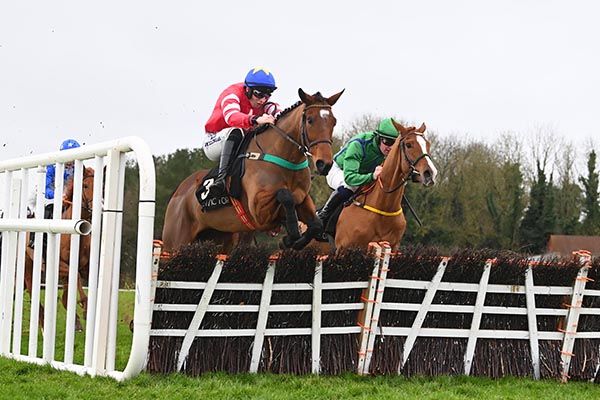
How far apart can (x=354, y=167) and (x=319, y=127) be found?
190cm

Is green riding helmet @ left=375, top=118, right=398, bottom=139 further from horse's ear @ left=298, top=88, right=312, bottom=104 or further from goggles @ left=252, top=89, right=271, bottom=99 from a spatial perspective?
horse's ear @ left=298, top=88, right=312, bottom=104

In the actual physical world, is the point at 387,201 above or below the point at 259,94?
below

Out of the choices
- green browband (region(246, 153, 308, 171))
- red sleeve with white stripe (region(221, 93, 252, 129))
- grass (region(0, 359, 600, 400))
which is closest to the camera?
grass (region(0, 359, 600, 400))

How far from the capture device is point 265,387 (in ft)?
18.9

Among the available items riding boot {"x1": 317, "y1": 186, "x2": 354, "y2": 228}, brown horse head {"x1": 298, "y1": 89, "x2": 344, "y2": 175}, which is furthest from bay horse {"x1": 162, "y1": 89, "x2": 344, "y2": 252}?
riding boot {"x1": 317, "y1": 186, "x2": 354, "y2": 228}

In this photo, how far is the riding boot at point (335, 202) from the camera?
9180 mm

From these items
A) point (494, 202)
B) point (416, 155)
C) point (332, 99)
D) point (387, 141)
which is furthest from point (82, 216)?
point (494, 202)

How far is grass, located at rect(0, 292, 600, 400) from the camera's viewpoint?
532 centimetres

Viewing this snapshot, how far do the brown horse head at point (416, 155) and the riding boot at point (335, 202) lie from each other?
92cm

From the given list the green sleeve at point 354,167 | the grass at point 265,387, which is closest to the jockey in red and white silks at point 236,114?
the green sleeve at point 354,167

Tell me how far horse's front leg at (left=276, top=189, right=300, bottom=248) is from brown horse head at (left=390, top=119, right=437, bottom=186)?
1.51 metres

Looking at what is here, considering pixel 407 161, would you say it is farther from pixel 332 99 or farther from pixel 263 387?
pixel 263 387

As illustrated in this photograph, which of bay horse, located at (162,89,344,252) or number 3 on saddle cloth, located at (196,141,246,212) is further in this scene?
number 3 on saddle cloth, located at (196,141,246,212)

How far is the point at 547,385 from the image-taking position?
6.69m
